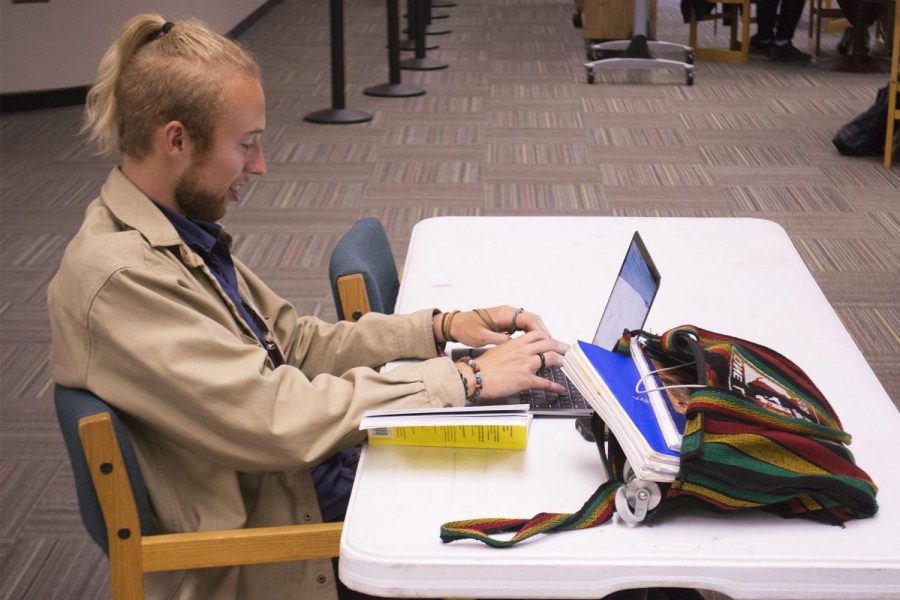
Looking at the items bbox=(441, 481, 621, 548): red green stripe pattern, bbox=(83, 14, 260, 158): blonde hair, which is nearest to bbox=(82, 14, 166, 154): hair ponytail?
bbox=(83, 14, 260, 158): blonde hair

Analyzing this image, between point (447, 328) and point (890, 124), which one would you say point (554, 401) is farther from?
point (890, 124)

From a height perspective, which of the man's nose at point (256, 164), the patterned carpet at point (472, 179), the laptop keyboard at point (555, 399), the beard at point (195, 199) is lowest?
the patterned carpet at point (472, 179)

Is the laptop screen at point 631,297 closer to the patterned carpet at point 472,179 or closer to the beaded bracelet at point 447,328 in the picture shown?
the beaded bracelet at point 447,328

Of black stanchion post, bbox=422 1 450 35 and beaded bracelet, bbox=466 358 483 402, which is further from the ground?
beaded bracelet, bbox=466 358 483 402

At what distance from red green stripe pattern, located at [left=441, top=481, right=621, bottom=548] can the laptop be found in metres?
0.23

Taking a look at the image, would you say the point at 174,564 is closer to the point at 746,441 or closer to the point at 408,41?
the point at 746,441

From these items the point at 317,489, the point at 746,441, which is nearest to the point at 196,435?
the point at 317,489

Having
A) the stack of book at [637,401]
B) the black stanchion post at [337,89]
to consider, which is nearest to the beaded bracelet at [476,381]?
the stack of book at [637,401]

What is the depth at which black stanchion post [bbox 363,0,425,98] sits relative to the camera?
593 centimetres

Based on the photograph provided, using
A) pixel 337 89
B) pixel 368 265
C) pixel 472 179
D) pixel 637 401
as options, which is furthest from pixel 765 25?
pixel 637 401

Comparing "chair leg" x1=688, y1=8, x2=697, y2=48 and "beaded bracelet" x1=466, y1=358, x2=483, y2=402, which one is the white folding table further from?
"chair leg" x1=688, y1=8, x2=697, y2=48

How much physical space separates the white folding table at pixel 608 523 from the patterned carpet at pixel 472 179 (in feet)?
0.56

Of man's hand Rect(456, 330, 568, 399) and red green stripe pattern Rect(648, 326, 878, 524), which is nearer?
red green stripe pattern Rect(648, 326, 878, 524)

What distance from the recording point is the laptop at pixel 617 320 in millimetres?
1344
